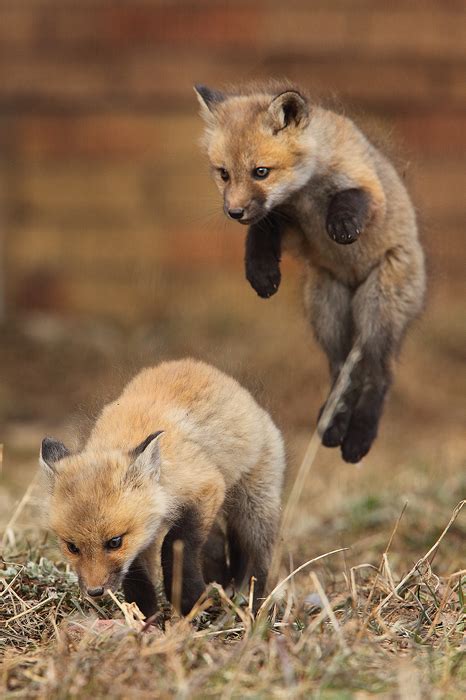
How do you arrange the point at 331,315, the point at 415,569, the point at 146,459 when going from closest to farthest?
1. the point at 146,459
2. the point at 415,569
3. the point at 331,315

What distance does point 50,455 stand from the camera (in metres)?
4.83

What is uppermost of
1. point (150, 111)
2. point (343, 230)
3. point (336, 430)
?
point (150, 111)

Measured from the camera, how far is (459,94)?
12391 mm

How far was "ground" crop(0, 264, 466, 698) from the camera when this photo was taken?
13.1ft

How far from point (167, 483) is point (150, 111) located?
842cm

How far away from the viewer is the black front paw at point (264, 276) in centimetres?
570

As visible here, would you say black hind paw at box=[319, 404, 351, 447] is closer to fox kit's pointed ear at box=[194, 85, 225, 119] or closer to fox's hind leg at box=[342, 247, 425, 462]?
fox's hind leg at box=[342, 247, 425, 462]

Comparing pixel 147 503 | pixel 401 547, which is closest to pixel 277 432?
pixel 147 503

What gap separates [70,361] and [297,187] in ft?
22.4

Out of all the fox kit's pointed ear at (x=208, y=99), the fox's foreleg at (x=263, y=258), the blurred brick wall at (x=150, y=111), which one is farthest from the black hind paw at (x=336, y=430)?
the blurred brick wall at (x=150, y=111)

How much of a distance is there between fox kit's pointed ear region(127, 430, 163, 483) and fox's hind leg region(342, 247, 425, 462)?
1489mm

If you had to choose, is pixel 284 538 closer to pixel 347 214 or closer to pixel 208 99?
pixel 347 214

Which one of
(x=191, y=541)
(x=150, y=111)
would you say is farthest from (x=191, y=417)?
(x=150, y=111)

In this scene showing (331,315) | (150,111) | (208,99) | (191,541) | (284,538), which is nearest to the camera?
(191,541)
